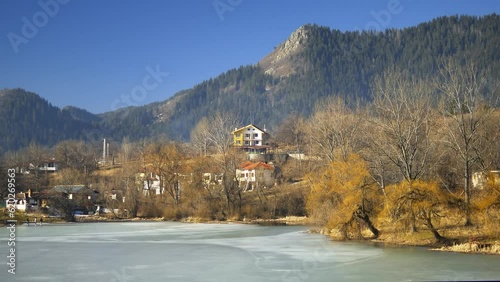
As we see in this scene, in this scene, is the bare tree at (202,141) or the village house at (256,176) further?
the bare tree at (202,141)

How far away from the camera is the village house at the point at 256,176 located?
208 feet

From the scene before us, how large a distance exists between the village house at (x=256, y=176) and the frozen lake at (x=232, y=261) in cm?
2693

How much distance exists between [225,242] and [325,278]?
48.7ft

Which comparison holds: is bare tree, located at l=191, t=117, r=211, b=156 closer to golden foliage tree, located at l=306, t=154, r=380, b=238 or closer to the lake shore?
golden foliage tree, located at l=306, t=154, r=380, b=238

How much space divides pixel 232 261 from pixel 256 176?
129ft

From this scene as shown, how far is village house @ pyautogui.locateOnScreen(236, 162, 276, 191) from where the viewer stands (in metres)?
63.3

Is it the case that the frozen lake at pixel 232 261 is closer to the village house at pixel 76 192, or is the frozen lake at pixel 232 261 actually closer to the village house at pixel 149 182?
the village house at pixel 76 192

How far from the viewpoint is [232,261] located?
2536 cm

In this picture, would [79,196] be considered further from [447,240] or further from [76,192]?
[447,240]

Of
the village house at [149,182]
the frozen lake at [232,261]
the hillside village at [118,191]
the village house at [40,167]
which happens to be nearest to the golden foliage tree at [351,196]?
the frozen lake at [232,261]

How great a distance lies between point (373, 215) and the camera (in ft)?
110

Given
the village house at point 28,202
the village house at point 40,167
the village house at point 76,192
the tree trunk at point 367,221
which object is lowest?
the tree trunk at point 367,221

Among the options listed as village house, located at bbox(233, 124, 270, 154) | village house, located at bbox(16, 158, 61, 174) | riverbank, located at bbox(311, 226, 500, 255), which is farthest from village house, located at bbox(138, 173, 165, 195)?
village house, located at bbox(233, 124, 270, 154)

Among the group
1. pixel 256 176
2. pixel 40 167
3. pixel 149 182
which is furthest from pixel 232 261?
pixel 40 167
